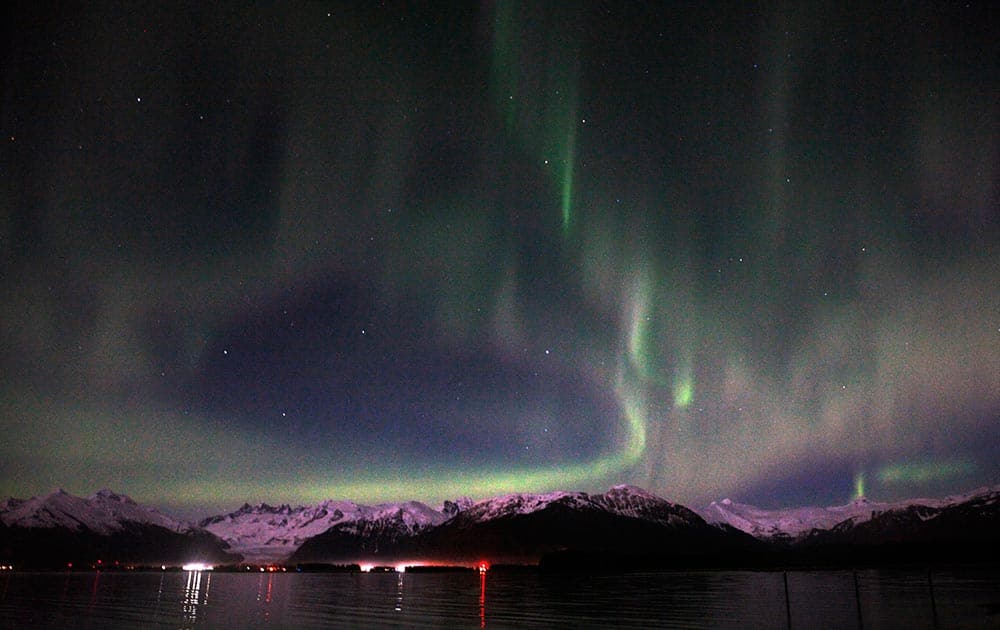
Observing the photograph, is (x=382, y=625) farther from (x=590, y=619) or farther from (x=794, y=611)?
(x=794, y=611)

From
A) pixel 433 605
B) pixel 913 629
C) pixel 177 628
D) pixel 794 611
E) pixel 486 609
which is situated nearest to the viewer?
pixel 913 629

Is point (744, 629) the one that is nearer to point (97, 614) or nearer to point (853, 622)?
point (853, 622)

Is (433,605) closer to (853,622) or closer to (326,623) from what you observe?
(326,623)

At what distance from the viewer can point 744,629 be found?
61.7 m

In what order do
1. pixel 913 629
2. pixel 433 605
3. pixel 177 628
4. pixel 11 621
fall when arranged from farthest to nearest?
pixel 433 605 → pixel 11 621 → pixel 177 628 → pixel 913 629

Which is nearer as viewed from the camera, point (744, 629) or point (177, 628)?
point (744, 629)

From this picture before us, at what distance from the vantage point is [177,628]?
2643 inches

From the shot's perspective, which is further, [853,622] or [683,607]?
[683,607]

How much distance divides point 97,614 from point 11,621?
535 inches

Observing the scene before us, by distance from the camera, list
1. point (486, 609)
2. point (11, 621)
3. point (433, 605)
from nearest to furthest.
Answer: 1. point (11, 621)
2. point (486, 609)
3. point (433, 605)

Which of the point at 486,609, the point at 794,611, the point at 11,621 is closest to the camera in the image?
the point at 11,621

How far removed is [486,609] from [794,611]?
110 feet

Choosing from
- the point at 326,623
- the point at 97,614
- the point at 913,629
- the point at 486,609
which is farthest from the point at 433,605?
the point at 913,629

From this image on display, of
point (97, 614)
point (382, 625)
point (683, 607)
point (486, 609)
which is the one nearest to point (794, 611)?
point (683, 607)
